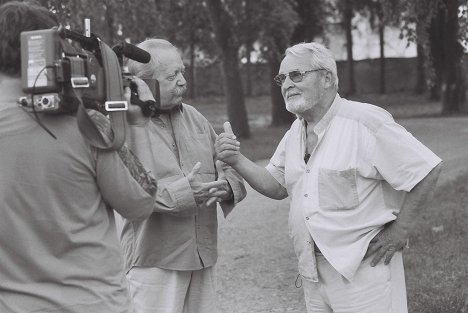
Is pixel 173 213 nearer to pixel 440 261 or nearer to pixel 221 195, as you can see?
pixel 221 195

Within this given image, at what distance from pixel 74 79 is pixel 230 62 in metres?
15.7

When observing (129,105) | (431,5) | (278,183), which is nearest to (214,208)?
(278,183)

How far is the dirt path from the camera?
596 cm

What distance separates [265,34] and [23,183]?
15.4 m

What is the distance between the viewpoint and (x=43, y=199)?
232 cm

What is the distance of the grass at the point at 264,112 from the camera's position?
1634cm

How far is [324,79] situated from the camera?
358 centimetres

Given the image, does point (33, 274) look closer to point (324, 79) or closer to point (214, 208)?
point (214, 208)

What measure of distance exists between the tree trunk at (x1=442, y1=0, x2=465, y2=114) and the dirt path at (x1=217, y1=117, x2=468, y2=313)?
1057cm

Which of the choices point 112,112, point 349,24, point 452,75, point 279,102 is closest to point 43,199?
point 112,112

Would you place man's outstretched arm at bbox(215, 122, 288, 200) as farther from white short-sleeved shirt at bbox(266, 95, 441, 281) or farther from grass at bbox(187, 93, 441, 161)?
grass at bbox(187, 93, 441, 161)

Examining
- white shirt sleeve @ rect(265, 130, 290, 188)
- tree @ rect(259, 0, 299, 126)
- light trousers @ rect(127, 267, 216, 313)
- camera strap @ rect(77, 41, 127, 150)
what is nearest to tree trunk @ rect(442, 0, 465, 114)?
tree @ rect(259, 0, 299, 126)

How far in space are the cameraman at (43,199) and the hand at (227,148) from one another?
1265 millimetres

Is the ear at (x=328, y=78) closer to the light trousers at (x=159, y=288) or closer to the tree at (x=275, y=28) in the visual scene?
the light trousers at (x=159, y=288)
